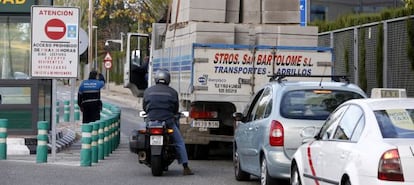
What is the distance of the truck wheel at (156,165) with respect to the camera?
14.8 m

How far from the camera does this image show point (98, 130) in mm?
17453

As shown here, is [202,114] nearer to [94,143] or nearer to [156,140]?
[94,143]

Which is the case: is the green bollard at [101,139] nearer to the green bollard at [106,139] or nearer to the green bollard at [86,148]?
the green bollard at [106,139]

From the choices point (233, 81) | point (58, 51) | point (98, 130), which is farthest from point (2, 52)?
point (233, 81)

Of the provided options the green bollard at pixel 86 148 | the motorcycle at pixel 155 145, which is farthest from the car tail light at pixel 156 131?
the green bollard at pixel 86 148

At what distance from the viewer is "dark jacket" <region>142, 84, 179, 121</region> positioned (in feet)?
49.7

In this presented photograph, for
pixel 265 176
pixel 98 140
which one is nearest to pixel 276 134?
pixel 265 176

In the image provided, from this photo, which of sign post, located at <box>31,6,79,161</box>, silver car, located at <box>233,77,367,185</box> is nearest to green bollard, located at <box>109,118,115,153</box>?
sign post, located at <box>31,6,79,161</box>

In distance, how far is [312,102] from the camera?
1257 centimetres

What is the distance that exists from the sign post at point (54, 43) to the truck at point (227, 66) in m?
2.15

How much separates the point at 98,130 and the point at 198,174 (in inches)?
113

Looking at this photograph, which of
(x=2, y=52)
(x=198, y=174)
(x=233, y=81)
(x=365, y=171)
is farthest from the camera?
(x=2, y=52)

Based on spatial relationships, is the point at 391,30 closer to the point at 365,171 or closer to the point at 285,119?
the point at 285,119

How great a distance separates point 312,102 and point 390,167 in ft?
15.0
